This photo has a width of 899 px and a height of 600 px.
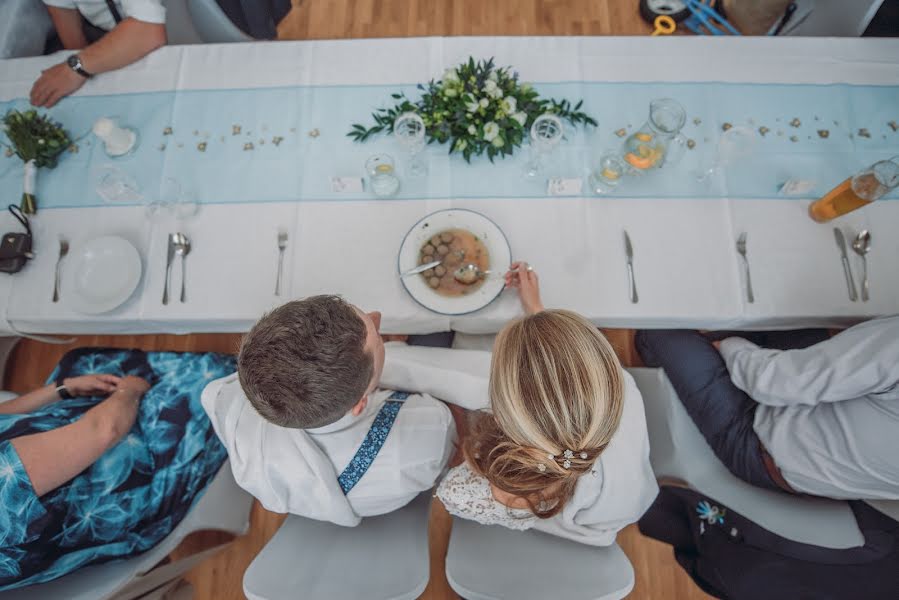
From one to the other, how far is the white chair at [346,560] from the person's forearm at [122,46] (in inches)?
59.1

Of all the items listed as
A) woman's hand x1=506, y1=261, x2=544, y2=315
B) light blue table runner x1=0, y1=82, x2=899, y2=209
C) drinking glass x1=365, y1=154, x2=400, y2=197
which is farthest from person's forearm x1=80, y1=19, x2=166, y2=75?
woman's hand x1=506, y1=261, x2=544, y2=315

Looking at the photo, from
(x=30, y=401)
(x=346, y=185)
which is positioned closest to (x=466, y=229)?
(x=346, y=185)

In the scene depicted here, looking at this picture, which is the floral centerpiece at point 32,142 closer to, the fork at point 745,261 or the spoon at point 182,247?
the spoon at point 182,247

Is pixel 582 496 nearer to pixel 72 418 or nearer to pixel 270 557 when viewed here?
pixel 270 557

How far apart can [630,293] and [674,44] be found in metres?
0.85

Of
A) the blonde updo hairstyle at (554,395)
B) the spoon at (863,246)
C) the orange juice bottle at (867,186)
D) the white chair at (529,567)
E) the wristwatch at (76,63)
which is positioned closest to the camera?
the blonde updo hairstyle at (554,395)

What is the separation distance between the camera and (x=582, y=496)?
1055mm

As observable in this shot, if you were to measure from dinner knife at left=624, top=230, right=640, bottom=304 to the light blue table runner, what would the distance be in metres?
0.15

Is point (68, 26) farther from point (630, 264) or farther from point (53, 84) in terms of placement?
point (630, 264)

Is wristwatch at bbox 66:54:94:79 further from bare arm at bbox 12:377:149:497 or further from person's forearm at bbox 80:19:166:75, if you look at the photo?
bare arm at bbox 12:377:149:497

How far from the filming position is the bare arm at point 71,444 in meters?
1.05

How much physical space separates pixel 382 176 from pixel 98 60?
3.27ft

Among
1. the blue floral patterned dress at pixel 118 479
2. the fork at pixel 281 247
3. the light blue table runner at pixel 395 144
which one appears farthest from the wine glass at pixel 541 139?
the blue floral patterned dress at pixel 118 479

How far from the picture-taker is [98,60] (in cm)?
146
